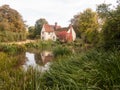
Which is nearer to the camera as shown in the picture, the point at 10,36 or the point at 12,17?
the point at 10,36

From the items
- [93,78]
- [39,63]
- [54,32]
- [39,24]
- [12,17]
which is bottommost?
[39,63]

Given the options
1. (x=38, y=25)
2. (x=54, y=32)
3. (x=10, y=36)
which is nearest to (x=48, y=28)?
(x=54, y=32)

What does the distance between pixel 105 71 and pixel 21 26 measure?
3379cm

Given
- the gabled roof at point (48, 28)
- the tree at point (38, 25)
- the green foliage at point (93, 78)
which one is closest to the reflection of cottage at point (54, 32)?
the gabled roof at point (48, 28)

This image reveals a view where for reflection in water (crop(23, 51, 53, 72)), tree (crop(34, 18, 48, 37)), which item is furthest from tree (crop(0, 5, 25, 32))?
reflection in water (crop(23, 51, 53, 72))

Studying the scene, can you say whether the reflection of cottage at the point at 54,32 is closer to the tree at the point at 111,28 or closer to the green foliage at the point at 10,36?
the green foliage at the point at 10,36

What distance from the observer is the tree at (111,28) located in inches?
300

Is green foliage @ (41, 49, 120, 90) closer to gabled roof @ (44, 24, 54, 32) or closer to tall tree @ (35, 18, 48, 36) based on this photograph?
gabled roof @ (44, 24, 54, 32)

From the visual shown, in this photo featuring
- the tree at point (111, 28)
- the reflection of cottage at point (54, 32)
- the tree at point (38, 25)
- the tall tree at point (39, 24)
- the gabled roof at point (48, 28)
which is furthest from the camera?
the tall tree at point (39, 24)

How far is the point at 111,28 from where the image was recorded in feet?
26.0

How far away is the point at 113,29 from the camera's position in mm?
7855

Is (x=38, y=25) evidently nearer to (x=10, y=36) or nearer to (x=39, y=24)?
(x=39, y=24)

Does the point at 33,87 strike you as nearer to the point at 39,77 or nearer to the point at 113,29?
the point at 39,77

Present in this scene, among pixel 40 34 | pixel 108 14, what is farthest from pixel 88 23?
pixel 108 14
